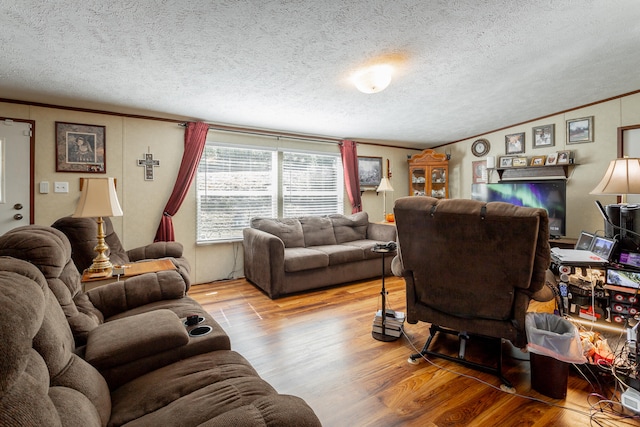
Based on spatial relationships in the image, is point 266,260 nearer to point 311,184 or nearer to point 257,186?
point 257,186

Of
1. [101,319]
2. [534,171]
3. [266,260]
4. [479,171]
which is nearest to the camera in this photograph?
[101,319]

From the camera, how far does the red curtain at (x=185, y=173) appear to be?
372 cm

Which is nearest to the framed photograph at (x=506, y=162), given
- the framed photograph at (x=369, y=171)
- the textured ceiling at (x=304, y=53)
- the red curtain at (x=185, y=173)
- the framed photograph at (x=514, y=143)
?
the framed photograph at (x=514, y=143)

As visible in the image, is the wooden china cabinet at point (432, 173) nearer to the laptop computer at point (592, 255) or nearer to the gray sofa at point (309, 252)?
the gray sofa at point (309, 252)

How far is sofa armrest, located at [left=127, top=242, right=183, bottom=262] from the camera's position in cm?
329

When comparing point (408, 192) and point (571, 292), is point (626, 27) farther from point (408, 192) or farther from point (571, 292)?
point (408, 192)

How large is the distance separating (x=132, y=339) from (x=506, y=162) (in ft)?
18.7

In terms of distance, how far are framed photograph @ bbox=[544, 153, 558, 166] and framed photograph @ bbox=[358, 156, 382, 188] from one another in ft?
8.75

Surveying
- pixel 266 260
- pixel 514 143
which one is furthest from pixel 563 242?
pixel 266 260

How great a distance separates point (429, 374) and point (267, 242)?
2136 millimetres

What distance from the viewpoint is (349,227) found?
485 cm

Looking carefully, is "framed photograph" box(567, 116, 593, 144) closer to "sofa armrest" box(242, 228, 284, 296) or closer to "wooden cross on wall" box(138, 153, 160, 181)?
"sofa armrest" box(242, 228, 284, 296)

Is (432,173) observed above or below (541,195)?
above

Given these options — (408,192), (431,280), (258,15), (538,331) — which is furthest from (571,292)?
(408,192)
